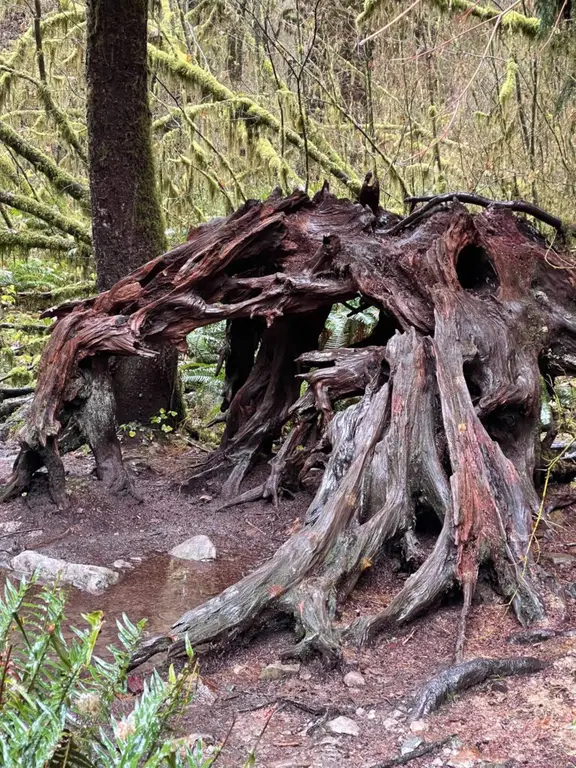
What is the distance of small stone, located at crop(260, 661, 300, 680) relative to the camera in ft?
10.8

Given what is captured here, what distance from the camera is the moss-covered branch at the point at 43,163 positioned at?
9.54 m

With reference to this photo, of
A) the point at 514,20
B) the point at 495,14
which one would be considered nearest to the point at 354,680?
the point at 495,14

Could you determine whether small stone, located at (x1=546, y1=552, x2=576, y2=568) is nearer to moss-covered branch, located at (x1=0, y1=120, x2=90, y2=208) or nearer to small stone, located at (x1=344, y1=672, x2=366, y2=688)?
small stone, located at (x1=344, y1=672, x2=366, y2=688)

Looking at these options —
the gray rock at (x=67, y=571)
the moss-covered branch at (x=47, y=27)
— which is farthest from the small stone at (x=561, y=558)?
the moss-covered branch at (x=47, y=27)

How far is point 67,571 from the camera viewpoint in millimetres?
4578

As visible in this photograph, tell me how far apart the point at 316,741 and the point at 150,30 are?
11334mm

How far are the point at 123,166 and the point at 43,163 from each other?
334 centimetres

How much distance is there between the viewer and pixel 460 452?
4379 mm

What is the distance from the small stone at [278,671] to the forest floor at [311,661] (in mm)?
27

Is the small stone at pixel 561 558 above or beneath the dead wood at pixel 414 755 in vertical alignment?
beneath

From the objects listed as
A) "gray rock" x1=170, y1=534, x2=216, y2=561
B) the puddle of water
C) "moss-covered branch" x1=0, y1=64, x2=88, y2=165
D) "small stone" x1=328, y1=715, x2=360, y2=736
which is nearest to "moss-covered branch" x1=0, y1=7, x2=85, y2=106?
"moss-covered branch" x1=0, y1=64, x2=88, y2=165

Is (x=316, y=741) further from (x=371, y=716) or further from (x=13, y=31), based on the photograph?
(x=13, y=31)

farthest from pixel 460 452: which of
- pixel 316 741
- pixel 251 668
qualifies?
pixel 316 741

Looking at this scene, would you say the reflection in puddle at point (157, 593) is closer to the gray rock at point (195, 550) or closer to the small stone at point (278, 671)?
the gray rock at point (195, 550)
